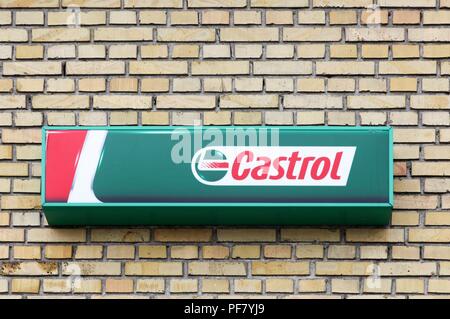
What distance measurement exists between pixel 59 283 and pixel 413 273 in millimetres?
1668

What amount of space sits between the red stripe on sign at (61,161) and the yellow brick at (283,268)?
970mm

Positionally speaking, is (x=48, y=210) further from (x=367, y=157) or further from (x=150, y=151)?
(x=367, y=157)

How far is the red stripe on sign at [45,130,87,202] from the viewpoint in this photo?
152 inches

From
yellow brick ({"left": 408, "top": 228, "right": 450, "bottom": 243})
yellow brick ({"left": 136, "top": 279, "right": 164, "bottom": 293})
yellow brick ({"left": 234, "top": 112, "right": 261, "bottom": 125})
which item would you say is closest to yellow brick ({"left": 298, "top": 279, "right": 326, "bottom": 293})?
yellow brick ({"left": 408, "top": 228, "right": 450, "bottom": 243})

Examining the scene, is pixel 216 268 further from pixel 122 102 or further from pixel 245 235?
pixel 122 102

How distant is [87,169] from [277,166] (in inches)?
34.1

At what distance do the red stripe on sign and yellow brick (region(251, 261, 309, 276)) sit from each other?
3.18 feet

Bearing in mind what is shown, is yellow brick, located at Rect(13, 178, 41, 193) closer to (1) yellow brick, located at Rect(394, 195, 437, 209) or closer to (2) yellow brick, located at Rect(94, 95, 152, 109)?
(2) yellow brick, located at Rect(94, 95, 152, 109)

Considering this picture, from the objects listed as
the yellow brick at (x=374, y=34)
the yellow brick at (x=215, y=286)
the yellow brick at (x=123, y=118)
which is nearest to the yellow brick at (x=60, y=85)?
the yellow brick at (x=123, y=118)

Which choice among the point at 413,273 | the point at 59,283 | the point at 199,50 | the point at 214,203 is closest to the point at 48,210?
the point at 59,283

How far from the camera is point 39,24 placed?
13.5 feet

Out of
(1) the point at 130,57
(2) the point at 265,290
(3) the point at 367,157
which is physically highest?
(1) the point at 130,57

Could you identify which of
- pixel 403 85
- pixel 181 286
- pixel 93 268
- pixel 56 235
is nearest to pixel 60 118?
pixel 56 235

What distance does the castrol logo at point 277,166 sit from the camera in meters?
3.86
